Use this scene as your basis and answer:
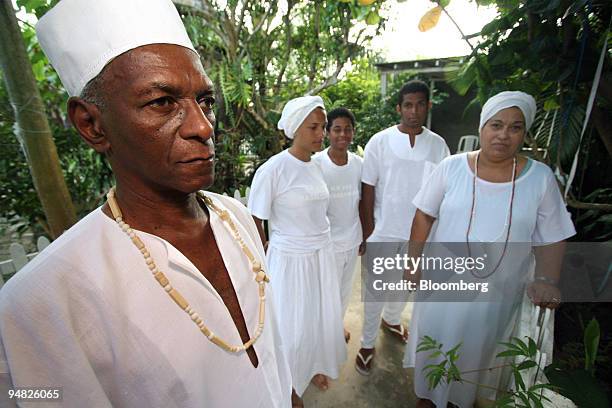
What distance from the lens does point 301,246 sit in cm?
237

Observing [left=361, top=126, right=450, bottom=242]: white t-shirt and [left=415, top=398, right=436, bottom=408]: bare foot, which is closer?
[left=415, top=398, right=436, bottom=408]: bare foot

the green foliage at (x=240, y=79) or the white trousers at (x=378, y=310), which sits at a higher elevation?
the green foliage at (x=240, y=79)

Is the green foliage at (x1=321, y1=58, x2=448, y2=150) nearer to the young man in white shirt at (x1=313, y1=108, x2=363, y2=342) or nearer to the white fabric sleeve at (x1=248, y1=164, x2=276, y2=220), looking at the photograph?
the young man in white shirt at (x1=313, y1=108, x2=363, y2=342)

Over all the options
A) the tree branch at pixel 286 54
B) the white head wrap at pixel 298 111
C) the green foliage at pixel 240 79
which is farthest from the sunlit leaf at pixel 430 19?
the tree branch at pixel 286 54

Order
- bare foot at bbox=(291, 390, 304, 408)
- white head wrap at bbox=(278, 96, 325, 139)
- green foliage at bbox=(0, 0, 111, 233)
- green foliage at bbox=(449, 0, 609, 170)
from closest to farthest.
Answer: green foliage at bbox=(449, 0, 609, 170)
bare foot at bbox=(291, 390, 304, 408)
white head wrap at bbox=(278, 96, 325, 139)
green foliage at bbox=(0, 0, 111, 233)

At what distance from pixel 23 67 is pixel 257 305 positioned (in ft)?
5.93

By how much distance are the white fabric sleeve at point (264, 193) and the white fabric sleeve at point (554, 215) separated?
176 cm

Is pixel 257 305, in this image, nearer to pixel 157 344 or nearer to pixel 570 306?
pixel 157 344

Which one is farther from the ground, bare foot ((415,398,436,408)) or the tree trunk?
the tree trunk

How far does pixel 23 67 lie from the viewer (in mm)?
1638

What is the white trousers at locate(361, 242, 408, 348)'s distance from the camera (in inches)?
112

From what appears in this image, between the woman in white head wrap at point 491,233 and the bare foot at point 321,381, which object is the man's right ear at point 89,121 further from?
the bare foot at point 321,381

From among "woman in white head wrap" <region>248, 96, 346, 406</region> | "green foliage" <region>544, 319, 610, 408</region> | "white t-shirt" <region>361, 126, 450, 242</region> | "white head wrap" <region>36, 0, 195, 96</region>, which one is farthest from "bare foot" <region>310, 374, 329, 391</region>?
"white head wrap" <region>36, 0, 195, 96</region>

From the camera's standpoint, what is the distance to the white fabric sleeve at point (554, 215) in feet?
6.16
